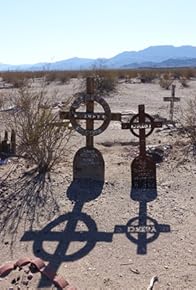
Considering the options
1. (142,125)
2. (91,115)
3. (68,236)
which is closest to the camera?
(68,236)

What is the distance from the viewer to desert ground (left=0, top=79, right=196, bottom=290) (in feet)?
17.8

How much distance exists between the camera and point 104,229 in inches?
265

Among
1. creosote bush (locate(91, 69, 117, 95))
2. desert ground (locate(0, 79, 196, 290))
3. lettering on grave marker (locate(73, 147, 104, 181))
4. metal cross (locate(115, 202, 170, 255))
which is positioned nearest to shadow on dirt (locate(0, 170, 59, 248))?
desert ground (locate(0, 79, 196, 290))

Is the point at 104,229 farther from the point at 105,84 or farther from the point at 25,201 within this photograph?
the point at 105,84

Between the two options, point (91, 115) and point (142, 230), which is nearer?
point (142, 230)

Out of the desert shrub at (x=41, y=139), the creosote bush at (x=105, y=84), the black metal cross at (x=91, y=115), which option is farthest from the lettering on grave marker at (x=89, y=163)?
the creosote bush at (x=105, y=84)

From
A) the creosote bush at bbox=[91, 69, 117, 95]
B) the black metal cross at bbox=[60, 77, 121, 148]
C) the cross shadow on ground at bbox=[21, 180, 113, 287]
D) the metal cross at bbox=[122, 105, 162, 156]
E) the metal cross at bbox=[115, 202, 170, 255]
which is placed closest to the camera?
the cross shadow on ground at bbox=[21, 180, 113, 287]

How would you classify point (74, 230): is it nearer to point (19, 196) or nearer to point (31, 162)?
point (19, 196)

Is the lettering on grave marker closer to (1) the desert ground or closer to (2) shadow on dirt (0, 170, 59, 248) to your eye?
(1) the desert ground

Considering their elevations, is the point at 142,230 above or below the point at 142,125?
below

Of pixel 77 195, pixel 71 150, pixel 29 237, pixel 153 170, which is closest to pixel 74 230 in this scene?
pixel 29 237

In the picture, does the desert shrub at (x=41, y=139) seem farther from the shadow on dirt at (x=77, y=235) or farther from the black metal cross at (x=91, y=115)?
the shadow on dirt at (x=77, y=235)

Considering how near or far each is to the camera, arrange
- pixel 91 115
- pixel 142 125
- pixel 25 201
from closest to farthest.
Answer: pixel 25 201 → pixel 142 125 → pixel 91 115

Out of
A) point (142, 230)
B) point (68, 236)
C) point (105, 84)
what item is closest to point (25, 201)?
point (68, 236)
